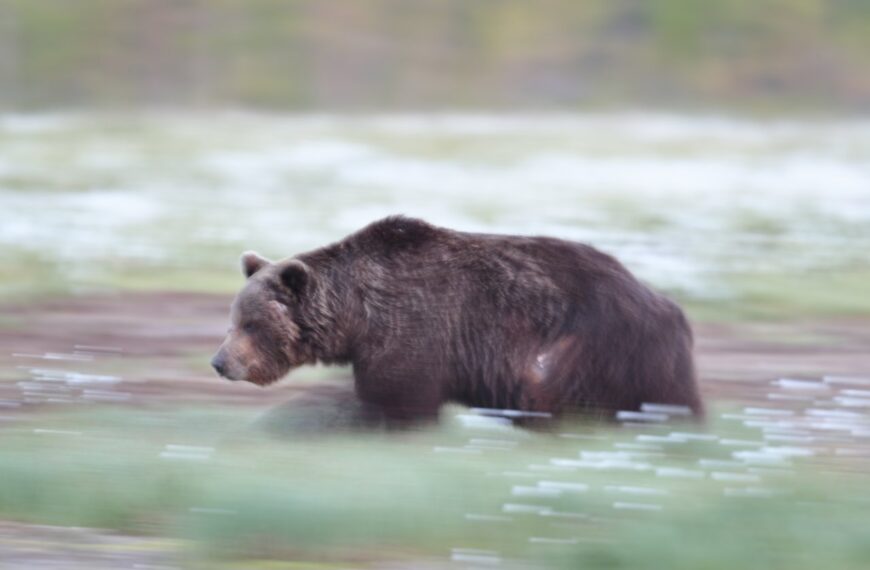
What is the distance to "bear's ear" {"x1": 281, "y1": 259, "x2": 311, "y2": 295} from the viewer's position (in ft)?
24.8

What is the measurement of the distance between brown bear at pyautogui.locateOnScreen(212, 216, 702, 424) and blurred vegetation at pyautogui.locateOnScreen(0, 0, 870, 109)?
34.4 meters

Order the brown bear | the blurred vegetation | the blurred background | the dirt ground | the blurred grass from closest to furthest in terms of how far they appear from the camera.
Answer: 1. the blurred grass
2. the blurred background
3. the brown bear
4. the dirt ground
5. the blurred vegetation

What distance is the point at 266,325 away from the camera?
301 inches

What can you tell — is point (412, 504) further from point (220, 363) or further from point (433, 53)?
point (433, 53)

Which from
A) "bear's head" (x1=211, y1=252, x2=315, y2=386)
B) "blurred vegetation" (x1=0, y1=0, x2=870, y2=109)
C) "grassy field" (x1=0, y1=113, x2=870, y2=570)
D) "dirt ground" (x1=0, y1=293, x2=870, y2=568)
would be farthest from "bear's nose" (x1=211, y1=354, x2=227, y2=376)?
"blurred vegetation" (x1=0, y1=0, x2=870, y2=109)

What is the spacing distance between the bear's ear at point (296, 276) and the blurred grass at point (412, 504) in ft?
3.23

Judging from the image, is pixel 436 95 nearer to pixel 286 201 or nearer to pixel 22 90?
pixel 22 90

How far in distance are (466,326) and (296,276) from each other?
984 mm

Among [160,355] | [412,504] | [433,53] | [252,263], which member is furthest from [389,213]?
[433,53]

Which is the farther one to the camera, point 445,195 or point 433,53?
point 433,53

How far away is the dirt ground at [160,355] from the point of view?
840 centimetres

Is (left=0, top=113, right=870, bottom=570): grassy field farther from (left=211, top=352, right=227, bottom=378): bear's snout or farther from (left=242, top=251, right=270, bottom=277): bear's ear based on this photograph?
(left=242, top=251, right=270, bottom=277): bear's ear

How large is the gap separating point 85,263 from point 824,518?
35.3 ft

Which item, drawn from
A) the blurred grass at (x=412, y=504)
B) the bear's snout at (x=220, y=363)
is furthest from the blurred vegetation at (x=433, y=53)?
the blurred grass at (x=412, y=504)
